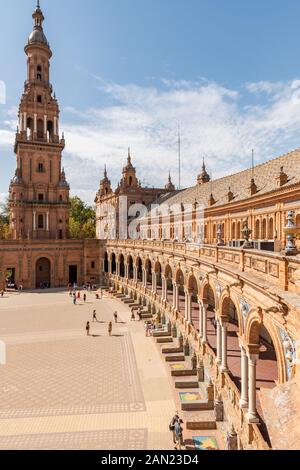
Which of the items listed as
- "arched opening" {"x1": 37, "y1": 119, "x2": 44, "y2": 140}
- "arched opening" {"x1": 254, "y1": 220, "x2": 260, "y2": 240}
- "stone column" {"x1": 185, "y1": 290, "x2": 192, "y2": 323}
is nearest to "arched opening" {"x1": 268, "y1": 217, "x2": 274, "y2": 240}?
"arched opening" {"x1": 254, "y1": 220, "x2": 260, "y2": 240}

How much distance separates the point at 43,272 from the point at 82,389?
43408mm

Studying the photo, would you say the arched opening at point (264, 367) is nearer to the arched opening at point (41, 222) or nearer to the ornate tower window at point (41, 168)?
the arched opening at point (41, 222)

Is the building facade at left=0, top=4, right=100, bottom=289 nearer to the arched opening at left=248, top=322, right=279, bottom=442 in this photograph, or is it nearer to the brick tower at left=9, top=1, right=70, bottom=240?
the brick tower at left=9, top=1, right=70, bottom=240

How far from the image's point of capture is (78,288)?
57188mm

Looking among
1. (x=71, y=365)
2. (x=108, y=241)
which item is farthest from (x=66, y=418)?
(x=108, y=241)

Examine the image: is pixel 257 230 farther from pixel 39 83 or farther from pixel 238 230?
pixel 39 83

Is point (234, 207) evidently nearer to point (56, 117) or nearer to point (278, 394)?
point (278, 394)

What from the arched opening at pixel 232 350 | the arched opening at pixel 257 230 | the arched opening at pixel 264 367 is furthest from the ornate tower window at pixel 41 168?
the arched opening at pixel 264 367

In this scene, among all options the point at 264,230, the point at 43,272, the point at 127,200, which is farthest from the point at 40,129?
the point at 264,230

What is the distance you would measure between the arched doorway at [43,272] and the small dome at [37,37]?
4608 cm

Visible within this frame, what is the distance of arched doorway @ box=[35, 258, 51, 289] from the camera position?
2324 inches

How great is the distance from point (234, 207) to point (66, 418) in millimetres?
22902

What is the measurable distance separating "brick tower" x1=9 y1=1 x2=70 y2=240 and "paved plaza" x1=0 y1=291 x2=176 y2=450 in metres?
31.0

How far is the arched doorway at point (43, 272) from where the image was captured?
5903 centimetres
